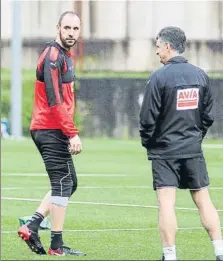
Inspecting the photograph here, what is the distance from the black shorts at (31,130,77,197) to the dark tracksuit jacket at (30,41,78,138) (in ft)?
0.28

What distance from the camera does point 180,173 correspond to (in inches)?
441

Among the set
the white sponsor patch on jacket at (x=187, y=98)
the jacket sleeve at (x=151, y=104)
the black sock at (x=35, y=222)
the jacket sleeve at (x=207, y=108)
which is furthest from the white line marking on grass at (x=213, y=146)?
the jacket sleeve at (x=151, y=104)

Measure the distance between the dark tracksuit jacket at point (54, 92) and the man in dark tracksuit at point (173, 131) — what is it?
36.4 inches

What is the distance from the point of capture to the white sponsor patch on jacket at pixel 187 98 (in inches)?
435

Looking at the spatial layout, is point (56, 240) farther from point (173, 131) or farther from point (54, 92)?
point (173, 131)

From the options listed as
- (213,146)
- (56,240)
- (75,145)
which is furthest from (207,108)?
(213,146)

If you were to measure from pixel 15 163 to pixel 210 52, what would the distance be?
18.9 metres

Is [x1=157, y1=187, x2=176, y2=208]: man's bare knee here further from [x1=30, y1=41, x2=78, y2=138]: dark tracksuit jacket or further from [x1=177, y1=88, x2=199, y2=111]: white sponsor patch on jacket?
[x1=30, y1=41, x2=78, y2=138]: dark tracksuit jacket

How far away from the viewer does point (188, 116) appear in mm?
11141

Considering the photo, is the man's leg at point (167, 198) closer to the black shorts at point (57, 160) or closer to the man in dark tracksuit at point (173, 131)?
the man in dark tracksuit at point (173, 131)

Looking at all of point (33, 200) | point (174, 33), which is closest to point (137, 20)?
point (33, 200)

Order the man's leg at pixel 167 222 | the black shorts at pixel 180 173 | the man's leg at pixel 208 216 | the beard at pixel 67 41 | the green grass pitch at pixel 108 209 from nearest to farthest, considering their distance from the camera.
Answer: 1. the man's leg at pixel 167 222
2. the black shorts at pixel 180 173
3. the man's leg at pixel 208 216
4. the beard at pixel 67 41
5. the green grass pitch at pixel 108 209

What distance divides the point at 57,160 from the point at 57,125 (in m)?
0.29

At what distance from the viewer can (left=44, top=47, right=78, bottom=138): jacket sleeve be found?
11734mm
